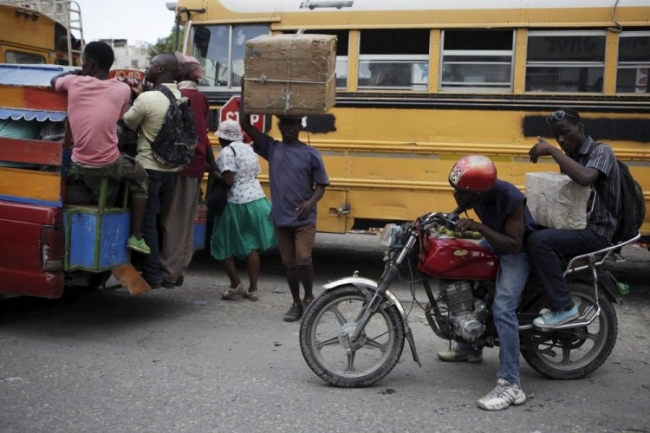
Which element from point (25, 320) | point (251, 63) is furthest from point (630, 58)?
point (25, 320)

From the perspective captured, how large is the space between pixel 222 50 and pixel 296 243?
289cm

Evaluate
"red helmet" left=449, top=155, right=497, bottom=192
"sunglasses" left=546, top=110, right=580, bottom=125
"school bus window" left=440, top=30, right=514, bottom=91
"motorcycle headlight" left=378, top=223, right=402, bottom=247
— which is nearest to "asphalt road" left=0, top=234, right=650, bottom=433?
"motorcycle headlight" left=378, top=223, right=402, bottom=247

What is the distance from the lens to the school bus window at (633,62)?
22.7 feet

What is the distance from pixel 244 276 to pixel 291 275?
2048 millimetres

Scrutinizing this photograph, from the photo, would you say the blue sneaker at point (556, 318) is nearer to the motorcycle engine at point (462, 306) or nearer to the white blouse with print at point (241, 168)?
the motorcycle engine at point (462, 306)

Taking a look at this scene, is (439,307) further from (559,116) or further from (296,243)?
(296,243)

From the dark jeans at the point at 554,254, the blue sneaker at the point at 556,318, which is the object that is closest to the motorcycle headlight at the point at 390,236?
the dark jeans at the point at 554,254

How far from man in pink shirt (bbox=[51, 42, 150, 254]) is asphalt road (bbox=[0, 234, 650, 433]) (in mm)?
900

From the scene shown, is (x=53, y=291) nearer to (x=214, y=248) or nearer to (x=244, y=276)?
(x=214, y=248)

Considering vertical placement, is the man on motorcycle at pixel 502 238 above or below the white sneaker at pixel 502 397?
above

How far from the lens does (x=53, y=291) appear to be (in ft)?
A: 17.2

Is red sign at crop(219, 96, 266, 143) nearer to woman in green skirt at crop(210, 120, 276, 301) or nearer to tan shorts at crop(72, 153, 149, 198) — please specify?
woman in green skirt at crop(210, 120, 276, 301)

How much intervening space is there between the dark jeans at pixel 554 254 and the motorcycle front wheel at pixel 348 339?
2.92 feet

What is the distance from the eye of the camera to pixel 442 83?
7.27 metres
